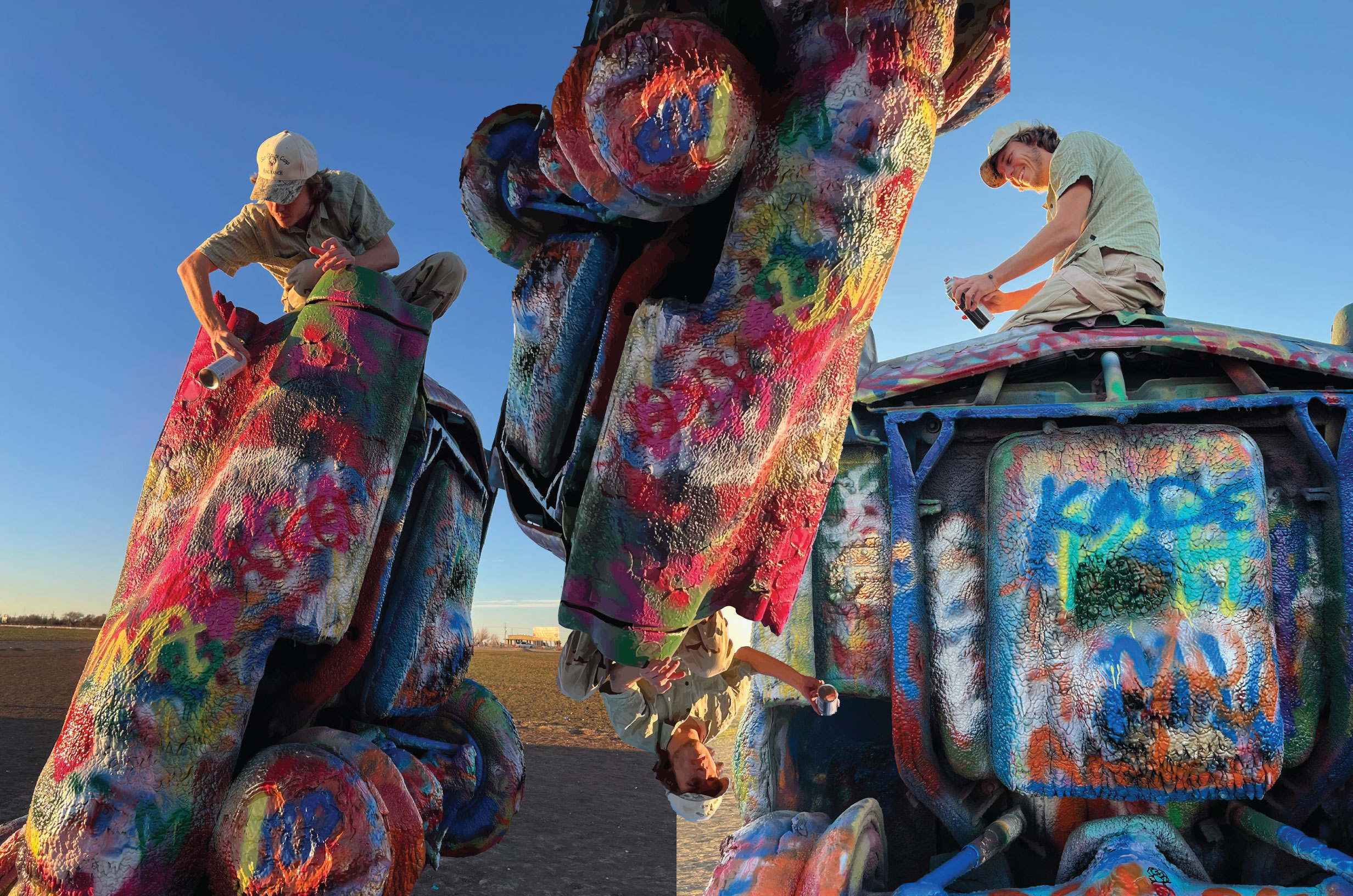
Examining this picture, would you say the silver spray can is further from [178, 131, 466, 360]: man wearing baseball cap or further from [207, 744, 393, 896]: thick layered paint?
[178, 131, 466, 360]: man wearing baseball cap

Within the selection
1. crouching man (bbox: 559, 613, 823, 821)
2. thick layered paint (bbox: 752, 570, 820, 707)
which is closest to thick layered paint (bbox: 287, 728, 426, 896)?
crouching man (bbox: 559, 613, 823, 821)

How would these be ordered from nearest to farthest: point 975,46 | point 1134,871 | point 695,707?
point 975,46 < point 1134,871 < point 695,707

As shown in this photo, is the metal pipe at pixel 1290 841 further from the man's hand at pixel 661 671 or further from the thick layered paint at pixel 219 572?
the thick layered paint at pixel 219 572

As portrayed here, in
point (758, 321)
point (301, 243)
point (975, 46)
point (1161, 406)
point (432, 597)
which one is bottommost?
point (432, 597)

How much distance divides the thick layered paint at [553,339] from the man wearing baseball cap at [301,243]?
114 cm

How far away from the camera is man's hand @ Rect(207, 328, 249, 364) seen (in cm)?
200

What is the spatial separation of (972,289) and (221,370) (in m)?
1.54

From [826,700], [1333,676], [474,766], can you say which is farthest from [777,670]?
[474,766]

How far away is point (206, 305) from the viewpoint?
208 cm

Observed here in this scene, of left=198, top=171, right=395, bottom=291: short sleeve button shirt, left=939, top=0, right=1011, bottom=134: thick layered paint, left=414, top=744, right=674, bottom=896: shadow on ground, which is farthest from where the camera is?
left=414, top=744, right=674, bottom=896: shadow on ground

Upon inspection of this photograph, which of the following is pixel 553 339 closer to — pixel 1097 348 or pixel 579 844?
pixel 1097 348

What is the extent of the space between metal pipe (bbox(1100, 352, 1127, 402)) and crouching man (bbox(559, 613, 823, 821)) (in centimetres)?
71

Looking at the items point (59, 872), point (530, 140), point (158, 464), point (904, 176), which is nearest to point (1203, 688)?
point (904, 176)

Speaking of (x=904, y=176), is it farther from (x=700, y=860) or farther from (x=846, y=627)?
A: (x=700, y=860)
